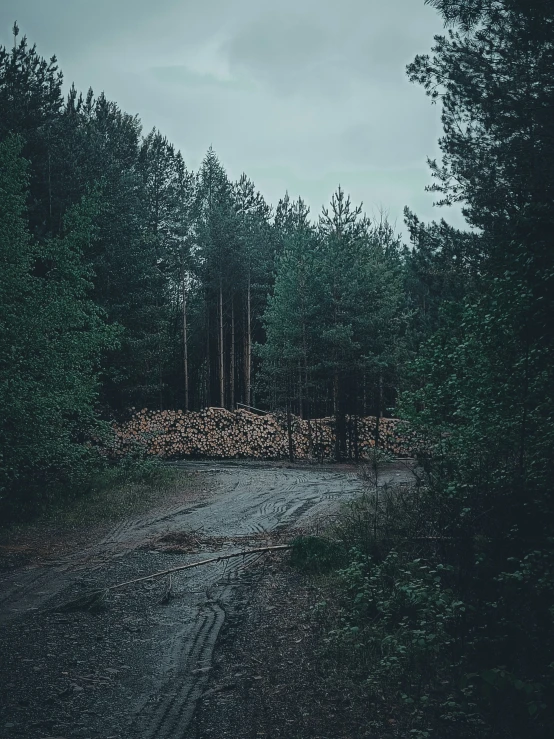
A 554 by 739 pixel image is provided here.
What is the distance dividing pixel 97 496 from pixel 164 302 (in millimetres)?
15791

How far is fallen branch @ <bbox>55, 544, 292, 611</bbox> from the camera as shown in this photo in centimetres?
664

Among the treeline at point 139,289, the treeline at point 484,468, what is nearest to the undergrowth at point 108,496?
the treeline at point 139,289

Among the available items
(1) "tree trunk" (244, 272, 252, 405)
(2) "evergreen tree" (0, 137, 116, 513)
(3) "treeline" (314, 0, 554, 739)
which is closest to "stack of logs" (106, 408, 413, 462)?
(1) "tree trunk" (244, 272, 252, 405)

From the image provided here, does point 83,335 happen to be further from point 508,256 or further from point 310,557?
point 508,256

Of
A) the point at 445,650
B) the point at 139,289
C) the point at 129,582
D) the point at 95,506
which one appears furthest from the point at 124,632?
the point at 139,289

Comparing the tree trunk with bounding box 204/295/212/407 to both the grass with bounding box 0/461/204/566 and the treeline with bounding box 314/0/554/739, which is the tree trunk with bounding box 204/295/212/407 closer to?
the grass with bounding box 0/461/204/566

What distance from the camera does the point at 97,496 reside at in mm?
14320

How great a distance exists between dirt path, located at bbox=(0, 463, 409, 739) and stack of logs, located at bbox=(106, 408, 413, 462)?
12.9 m

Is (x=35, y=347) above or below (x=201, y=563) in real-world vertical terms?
above

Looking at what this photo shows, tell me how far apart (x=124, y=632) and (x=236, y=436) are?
19272 millimetres

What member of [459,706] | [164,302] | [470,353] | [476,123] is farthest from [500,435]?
[164,302]

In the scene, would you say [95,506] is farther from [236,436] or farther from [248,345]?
[248,345]

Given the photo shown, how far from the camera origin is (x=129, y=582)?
756 centimetres

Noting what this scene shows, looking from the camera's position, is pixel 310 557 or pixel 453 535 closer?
pixel 453 535
